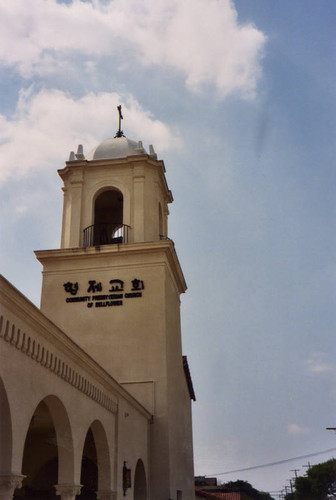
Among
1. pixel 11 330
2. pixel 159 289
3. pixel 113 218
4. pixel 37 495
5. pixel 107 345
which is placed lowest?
pixel 37 495

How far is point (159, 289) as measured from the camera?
20.5 metres

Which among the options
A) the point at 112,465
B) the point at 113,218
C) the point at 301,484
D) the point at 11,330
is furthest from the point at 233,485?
the point at 11,330

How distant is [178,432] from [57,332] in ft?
36.7

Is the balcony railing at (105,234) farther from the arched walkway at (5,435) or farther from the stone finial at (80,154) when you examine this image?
the arched walkway at (5,435)

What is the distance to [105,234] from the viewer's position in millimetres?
24594

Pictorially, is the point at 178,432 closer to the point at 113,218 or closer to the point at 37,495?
the point at 37,495

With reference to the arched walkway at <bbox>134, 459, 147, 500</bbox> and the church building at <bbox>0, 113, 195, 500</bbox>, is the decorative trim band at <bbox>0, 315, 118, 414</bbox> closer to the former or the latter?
the church building at <bbox>0, 113, 195, 500</bbox>

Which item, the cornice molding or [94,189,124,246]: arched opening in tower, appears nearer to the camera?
the cornice molding

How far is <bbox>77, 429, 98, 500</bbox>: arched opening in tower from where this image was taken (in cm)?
1767

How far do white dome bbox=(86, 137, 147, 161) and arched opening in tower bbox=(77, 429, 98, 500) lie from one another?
11.6m

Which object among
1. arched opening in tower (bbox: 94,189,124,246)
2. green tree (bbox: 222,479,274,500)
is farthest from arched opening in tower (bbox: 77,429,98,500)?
green tree (bbox: 222,479,274,500)

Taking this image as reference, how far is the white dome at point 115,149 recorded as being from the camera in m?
23.7

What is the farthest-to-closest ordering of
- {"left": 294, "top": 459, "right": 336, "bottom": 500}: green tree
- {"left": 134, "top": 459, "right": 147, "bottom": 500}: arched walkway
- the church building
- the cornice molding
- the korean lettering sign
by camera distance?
{"left": 294, "top": 459, "right": 336, "bottom": 500}: green tree → the korean lettering sign → {"left": 134, "top": 459, "right": 147, "bottom": 500}: arched walkway → the church building → the cornice molding

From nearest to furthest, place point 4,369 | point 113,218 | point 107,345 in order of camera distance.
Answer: point 4,369 → point 107,345 → point 113,218
